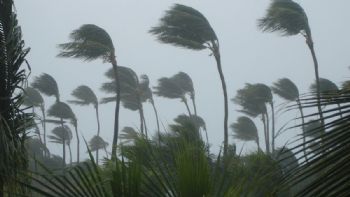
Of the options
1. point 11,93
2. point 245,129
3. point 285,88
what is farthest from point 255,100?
point 11,93

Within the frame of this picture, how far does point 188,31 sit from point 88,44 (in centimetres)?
524

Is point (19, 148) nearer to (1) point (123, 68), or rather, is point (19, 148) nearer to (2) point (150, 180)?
(2) point (150, 180)

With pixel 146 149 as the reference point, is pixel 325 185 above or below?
below

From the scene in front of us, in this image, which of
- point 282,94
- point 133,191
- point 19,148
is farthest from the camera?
point 282,94

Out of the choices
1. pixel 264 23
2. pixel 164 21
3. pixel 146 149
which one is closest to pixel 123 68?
pixel 164 21

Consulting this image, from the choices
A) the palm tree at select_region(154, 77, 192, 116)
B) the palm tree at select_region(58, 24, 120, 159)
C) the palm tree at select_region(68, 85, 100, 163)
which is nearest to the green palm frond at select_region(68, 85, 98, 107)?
the palm tree at select_region(68, 85, 100, 163)

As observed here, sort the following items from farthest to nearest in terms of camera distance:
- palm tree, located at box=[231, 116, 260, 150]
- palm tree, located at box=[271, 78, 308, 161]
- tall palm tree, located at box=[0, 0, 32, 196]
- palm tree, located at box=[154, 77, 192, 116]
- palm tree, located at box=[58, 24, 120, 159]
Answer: palm tree, located at box=[231, 116, 260, 150] → palm tree, located at box=[154, 77, 192, 116] → palm tree, located at box=[271, 78, 308, 161] → palm tree, located at box=[58, 24, 120, 159] → tall palm tree, located at box=[0, 0, 32, 196]

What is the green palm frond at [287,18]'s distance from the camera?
22.8 meters

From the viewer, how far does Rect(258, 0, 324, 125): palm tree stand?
897 inches

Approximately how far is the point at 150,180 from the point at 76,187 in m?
0.37

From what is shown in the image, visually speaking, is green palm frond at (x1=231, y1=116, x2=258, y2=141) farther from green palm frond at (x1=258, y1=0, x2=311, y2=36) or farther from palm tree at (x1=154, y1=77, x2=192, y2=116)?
green palm frond at (x1=258, y1=0, x2=311, y2=36)

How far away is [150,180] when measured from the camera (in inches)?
89.1

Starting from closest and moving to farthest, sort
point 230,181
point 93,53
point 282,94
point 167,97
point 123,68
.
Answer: point 230,181 → point 93,53 → point 123,68 → point 282,94 → point 167,97

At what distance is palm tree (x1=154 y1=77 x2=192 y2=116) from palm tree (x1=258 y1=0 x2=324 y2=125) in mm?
24688
